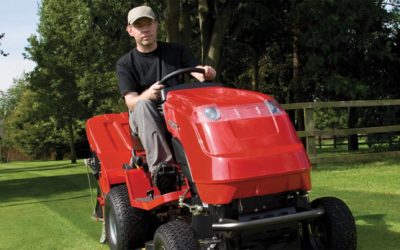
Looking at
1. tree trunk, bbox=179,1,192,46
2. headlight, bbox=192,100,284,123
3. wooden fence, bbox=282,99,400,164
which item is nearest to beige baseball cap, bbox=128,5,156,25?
headlight, bbox=192,100,284,123

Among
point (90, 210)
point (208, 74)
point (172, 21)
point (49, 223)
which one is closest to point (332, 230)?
point (208, 74)

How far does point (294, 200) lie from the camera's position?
148 inches

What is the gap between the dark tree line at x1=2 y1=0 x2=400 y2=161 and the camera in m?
16.1

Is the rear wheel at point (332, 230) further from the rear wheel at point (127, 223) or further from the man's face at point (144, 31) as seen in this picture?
the man's face at point (144, 31)

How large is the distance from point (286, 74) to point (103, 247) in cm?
2410

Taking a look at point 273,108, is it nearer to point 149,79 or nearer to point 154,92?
Answer: point 154,92

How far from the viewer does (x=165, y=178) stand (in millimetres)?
4148

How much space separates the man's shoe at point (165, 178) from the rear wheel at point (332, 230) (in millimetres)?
1017

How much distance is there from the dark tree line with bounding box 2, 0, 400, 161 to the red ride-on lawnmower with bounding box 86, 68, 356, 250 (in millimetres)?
6086

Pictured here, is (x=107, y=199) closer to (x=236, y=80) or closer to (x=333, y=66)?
(x=333, y=66)

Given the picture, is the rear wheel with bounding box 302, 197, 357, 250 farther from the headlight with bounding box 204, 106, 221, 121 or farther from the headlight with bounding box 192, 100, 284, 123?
the headlight with bounding box 204, 106, 221, 121

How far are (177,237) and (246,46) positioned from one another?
19497 millimetres

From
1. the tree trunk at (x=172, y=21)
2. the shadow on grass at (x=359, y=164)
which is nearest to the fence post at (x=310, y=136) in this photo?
the shadow on grass at (x=359, y=164)

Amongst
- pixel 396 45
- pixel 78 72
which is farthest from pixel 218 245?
pixel 78 72
